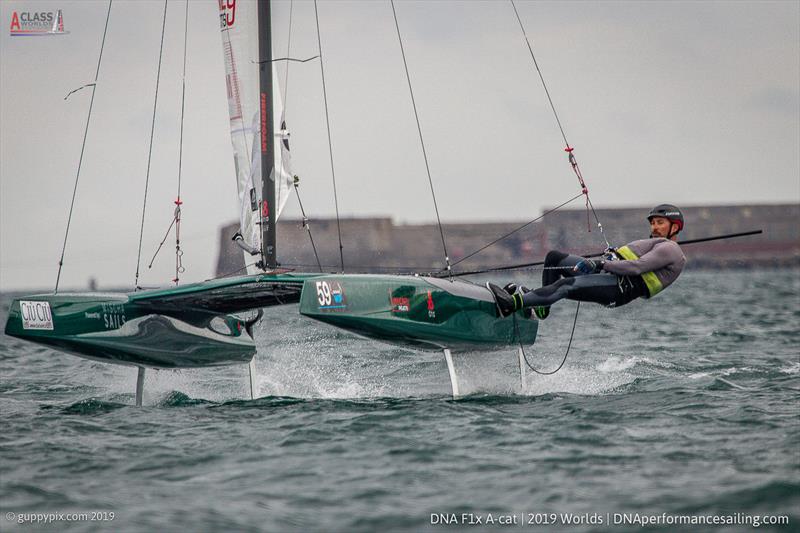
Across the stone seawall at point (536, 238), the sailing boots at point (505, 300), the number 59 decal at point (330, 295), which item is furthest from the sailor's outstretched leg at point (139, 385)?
the stone seawall at point (536, 238)

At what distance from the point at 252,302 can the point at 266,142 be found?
3.41 ft

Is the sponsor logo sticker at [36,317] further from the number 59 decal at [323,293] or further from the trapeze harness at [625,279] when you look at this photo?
the trapeze harness at [625,279]

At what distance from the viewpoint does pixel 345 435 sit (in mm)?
4879

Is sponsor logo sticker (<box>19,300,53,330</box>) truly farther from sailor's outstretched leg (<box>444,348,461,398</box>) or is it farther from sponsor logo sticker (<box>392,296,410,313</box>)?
sailor's outstretched leg (<box>444,348,461,398</box>)

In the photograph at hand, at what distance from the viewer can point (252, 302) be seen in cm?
671

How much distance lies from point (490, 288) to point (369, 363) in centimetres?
255

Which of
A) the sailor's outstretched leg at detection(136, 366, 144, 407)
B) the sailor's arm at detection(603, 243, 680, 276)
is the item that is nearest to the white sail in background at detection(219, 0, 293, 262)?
the sailor's outstretched leg at detection(136, 366, 144, 407)

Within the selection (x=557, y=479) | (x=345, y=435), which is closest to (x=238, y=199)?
(x=345, y=435)

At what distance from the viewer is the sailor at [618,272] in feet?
20.0

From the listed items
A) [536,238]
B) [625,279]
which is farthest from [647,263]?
[536,238]

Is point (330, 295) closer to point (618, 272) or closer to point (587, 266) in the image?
point (587, 266)

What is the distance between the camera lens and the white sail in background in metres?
6.85

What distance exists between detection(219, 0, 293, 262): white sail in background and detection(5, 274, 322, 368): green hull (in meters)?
0.51

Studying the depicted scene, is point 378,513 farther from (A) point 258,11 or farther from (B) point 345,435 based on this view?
(A) point 258,11
